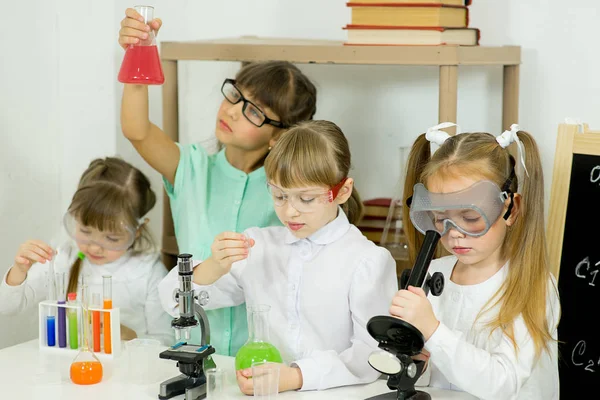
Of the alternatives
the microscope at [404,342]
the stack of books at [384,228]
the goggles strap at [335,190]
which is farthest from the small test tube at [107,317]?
the stack of books at [384,228]

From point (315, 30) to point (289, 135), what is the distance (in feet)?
2.88

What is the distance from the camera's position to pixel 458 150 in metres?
1.83

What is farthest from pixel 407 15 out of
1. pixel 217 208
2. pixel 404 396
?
pixel 404 396

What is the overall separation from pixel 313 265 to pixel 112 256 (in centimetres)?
77

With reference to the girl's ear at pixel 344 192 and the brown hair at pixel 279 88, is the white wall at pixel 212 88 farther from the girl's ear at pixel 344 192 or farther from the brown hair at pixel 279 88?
the girl's ear at pixel 344 192

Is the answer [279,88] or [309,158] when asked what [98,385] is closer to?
[309,158]

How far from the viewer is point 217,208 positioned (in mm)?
2344

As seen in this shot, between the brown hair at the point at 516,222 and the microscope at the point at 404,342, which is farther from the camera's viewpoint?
Result: the brown hair at the point at 516,222

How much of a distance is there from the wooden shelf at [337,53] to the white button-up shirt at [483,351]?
561 mm

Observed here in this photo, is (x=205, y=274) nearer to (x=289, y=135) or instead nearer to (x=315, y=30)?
(x=289, y=135)

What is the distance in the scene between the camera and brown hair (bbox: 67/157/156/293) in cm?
235

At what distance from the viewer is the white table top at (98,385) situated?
5.66 feet

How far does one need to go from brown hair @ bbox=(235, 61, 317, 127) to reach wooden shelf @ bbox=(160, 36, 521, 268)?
5 cm

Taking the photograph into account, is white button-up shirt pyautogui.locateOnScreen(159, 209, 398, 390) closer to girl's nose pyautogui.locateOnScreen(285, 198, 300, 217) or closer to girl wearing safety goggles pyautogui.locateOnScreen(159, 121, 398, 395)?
girl wearing safety goggles pyautogui.locateOnScreen(159, 121, 398, 395)
